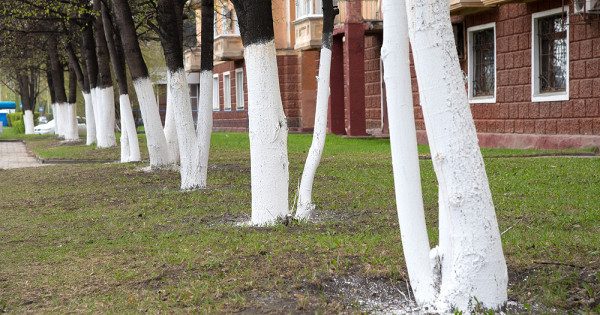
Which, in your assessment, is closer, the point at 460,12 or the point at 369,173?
the point at 369,173

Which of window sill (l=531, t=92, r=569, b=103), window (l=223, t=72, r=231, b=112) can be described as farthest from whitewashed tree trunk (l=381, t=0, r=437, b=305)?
window (l=223, t=72, r=231, b=112)

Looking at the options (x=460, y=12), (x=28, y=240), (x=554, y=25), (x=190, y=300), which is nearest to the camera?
(x=190, y=300)

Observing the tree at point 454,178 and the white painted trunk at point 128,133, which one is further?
the white painted trunk at point 128,133

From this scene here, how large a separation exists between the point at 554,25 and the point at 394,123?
1547 centimetres

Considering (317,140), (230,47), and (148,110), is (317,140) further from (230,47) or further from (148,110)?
(230,47)

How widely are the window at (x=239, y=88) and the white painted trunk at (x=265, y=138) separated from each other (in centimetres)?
3607

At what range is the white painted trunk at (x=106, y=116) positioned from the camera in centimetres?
2809

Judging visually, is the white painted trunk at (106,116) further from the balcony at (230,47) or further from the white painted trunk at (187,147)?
the white painted trunk at (187,147)

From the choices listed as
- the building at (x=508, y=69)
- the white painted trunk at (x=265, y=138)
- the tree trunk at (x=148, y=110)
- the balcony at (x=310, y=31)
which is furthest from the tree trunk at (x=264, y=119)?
the balcony at (x=310, y=31)

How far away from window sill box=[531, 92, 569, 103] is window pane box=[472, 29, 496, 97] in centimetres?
205

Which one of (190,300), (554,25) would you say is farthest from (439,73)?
(554,25)

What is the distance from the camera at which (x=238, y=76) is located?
1841 inches

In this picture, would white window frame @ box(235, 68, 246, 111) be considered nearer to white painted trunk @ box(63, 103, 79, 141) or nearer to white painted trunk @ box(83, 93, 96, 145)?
white painted trunk @ box(63, 103, 79, 141)

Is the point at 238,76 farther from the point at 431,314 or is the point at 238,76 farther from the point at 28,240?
the point at 431,314
